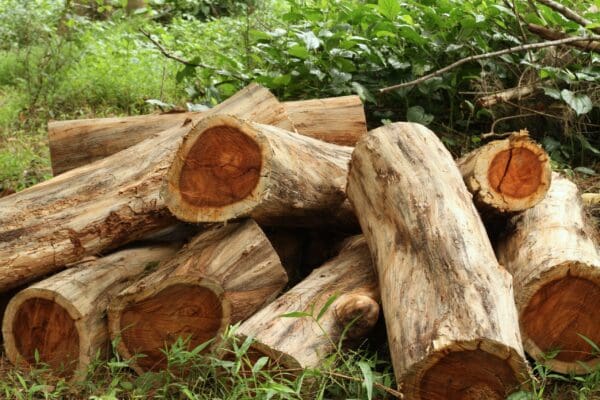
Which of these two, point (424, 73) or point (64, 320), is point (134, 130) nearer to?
point (64, 320)

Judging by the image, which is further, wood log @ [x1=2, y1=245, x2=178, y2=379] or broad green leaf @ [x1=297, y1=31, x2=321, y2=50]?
broad green leaf @ [x1=297, y1=31, x2=321, y2=50]

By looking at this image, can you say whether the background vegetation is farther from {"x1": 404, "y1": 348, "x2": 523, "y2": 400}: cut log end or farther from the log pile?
{"x1": 404, "y1": 348, "x2": 523, "y2": 400}: cut log end

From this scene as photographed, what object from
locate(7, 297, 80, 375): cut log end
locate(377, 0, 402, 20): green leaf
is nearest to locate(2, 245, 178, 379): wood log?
locate(7, 297, 80, 375): cut log end

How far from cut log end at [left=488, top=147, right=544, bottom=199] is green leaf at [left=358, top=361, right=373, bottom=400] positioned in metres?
1.12

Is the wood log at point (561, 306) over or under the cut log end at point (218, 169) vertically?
under

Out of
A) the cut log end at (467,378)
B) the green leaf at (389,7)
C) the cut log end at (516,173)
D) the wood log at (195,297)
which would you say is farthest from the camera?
the green leaf at (389,7)

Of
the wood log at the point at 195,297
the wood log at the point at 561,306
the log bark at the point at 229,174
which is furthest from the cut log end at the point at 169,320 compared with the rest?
the wood log at the point at 561,306

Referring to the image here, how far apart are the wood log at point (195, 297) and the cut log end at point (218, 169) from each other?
182 mm

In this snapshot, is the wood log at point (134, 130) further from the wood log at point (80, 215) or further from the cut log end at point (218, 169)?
the cut log end at point (218, 169)

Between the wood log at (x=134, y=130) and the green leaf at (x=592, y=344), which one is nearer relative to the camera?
the green leaf at (x=592, y=344)

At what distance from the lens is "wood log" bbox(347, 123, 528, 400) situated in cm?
274

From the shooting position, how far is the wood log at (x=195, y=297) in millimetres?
3383

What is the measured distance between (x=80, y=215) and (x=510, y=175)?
2.00 m

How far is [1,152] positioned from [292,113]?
270 centimetres
